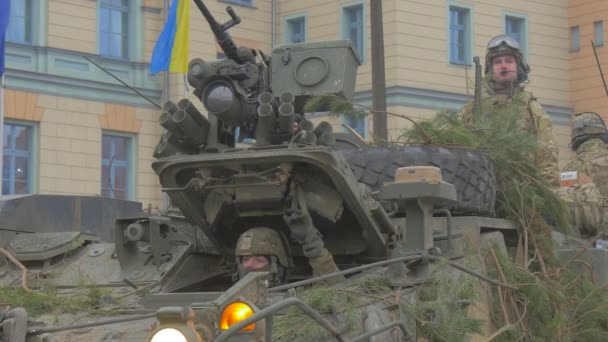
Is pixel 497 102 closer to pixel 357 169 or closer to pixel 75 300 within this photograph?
pixel 357 169

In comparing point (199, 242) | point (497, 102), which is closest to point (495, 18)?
point (497, 102)

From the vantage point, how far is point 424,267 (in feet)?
24.0

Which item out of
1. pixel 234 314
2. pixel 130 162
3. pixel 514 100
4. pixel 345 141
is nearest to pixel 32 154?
pixel 130 162

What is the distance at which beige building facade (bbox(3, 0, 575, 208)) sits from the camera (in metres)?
28.0

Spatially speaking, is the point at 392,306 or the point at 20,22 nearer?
the point at 392,306

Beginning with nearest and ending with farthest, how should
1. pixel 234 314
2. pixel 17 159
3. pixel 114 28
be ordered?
pixel 234 314, pixel 17 159, pixel 114 28

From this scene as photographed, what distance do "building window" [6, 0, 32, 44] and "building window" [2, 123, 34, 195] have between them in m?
1.58

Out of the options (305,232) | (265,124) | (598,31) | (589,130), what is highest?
(598,31)

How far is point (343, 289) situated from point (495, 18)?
2572 cm

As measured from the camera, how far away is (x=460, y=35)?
103 ft

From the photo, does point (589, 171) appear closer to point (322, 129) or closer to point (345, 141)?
point (345, 141)

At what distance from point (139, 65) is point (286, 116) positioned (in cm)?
2226

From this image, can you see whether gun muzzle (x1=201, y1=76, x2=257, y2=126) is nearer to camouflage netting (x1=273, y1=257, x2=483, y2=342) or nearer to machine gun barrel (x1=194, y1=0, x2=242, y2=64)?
machine gun barrel (x1=194, y1=0, x2=242, y2=64)

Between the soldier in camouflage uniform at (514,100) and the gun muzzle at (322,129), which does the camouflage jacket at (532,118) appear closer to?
the soldier in camouflage uniform at (514,100)
